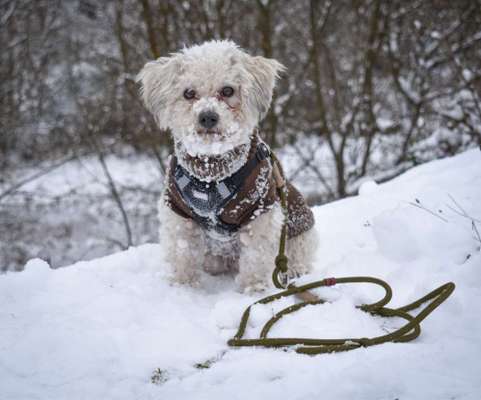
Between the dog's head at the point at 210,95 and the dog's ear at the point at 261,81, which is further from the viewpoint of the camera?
the dog's ear at the point at 261,81

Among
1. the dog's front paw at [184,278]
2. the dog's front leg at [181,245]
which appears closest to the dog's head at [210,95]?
the dog's front leg at [181,245]

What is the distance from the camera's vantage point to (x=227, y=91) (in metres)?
2.87

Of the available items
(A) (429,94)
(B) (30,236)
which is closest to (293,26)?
(A) (429,94)

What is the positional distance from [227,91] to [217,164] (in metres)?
0.56

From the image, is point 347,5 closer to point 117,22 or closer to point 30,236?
point 117,22

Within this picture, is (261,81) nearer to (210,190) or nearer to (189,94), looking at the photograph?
(189,94)

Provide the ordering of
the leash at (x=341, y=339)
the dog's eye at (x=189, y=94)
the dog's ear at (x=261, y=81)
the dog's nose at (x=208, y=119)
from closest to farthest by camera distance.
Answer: the leash at (x=341, y=339)
the dog's nose at (x=208, y=119)
the dog's eye at (x=189, y=94)
the dog's ear at (x=261, y=81)

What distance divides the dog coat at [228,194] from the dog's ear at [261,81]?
0.27 meters

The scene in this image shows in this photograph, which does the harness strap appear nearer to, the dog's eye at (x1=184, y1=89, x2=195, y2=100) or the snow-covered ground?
the dog's eye at (x1=184, y1=89, x2=195, y2=100)

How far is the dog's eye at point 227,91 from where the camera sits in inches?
112

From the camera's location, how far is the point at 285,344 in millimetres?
2084

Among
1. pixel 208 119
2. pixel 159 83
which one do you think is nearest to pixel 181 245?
pixel 208 119

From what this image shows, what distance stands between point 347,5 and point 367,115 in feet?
7.15

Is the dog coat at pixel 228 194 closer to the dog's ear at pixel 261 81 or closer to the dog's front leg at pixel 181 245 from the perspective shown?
the dog's front leg at pixel 181 245
